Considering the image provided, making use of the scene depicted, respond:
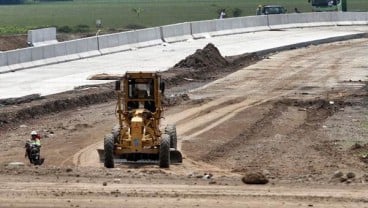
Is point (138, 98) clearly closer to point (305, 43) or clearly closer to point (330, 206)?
point (330, 206)

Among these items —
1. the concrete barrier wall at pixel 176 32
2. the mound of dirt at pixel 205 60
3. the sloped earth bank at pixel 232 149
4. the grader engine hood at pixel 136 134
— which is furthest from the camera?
the concrete barrier wall at pixel 176 32

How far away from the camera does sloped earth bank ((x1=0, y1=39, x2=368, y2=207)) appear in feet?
54.0

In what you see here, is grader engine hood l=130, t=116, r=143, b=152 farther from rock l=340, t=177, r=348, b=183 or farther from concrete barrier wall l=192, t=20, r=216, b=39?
concrete barrier wall l=192, t=20, r=216, b=39

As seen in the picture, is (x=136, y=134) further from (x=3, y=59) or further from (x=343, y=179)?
(x=3, y=59)

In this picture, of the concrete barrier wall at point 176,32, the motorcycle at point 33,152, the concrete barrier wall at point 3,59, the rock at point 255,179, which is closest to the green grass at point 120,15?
the concrete barrier wall at point 176,32

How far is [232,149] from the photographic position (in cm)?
2509

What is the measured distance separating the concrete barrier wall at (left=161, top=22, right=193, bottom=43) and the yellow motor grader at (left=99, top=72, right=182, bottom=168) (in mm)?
36751

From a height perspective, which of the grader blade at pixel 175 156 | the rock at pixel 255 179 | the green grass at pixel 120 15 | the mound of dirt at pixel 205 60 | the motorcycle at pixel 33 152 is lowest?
the green grass at pixel 120 15

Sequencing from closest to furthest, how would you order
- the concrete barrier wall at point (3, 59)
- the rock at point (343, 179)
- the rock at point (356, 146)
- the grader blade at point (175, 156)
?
the rock at point (343, 179), the grader blade at point (175, 156), the rock at point (356, 146), the concrete barrier wall at point (3, 59)

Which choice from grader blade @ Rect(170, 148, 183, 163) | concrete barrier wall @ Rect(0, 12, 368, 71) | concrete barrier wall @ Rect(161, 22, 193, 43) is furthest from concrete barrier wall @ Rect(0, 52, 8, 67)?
grader blade @ Rect(170, 148, 183, 163)

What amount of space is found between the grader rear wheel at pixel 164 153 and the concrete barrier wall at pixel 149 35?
22.6 metres

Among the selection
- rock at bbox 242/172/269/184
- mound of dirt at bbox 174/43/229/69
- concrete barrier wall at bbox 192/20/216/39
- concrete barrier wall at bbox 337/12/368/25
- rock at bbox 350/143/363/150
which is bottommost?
concrete barrier wall at bbox 337/12/368/25

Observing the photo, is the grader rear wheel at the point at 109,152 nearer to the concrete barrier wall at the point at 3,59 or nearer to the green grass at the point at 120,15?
the concrete barrier wall at the point at 3,59

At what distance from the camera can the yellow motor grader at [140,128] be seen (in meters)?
21.5
